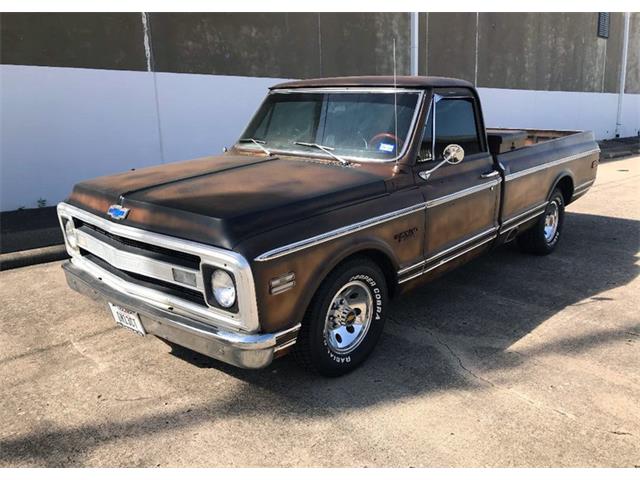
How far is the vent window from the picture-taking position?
18.7 m

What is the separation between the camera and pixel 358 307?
11.7ft

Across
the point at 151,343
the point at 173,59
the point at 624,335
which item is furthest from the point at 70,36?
the point at 624,335

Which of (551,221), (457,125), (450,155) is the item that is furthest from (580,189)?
(450,155)

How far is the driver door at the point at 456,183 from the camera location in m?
3.97

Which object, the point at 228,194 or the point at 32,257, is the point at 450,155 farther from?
the point at 32,257

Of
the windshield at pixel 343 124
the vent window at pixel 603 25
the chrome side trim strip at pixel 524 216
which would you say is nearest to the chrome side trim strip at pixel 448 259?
the chrome side trim strip at pixel 524 216

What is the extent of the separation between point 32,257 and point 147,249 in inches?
150

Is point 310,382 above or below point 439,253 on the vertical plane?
below

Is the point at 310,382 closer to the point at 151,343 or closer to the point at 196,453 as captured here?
the point at 196,453

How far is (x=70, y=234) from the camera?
386 centimetres

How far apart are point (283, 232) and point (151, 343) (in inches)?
66.8

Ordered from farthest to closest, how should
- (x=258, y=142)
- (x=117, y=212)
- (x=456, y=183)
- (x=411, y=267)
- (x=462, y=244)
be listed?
(x=258, y=142)
(x=462, y=244)
(x=456, y=183)
(x=411, y=267)
(x=117, y=212)

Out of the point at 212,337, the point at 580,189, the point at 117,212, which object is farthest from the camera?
the point at 580,189

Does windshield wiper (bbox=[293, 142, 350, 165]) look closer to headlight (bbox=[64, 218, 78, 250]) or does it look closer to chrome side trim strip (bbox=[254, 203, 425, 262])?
chrome side trim strip (bbox=[254, 203, 425, 262])
